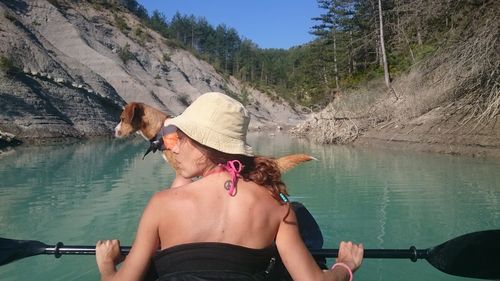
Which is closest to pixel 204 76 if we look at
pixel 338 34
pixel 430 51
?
pixel 338 34

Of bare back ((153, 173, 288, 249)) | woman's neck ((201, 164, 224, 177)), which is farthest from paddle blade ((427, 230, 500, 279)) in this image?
woman's neck ((201, 164, 224, 177))

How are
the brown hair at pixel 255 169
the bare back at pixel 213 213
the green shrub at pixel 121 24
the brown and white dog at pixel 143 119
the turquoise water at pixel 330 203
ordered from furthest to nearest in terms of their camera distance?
1. the green shrub at pixel 121 24
2. the brown and white dog at pixel 143 119
3. the turquoise water at pixel 330 203
4. the brown hair at pixel 255 169
5. the bare back at pixel 213 213

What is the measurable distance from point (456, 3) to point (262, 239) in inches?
547

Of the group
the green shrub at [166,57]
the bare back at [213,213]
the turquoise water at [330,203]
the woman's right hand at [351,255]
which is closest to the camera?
the bare back at [213,213]

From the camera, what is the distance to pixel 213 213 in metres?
→ 1.97

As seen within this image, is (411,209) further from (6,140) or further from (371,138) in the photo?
(6,140)

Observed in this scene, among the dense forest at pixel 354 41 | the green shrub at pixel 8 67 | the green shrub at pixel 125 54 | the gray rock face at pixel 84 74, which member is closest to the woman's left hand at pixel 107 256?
the dense forest at pixel 354 41

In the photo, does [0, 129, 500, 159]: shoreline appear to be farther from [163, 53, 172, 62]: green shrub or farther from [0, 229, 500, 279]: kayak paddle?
[163, 53, 172, 62]: green shrub

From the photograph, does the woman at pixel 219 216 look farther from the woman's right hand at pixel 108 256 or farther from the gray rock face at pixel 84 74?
the gray rock face at pixel 84 74

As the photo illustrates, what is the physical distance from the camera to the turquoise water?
511cm

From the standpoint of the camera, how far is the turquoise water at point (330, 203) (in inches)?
201

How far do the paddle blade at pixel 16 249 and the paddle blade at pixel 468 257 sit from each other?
2.50 metres

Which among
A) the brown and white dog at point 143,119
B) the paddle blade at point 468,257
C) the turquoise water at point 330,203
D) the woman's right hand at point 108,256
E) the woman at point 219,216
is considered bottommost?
the turquoise water at point 330,203

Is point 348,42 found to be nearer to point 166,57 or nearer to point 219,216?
point 166,57
